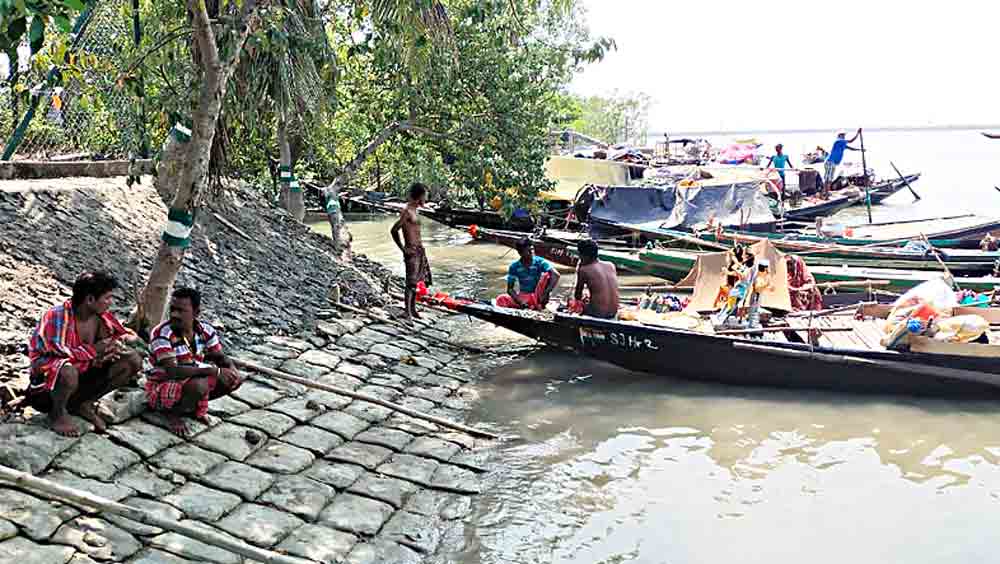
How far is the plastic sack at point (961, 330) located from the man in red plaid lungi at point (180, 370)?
5.76 m

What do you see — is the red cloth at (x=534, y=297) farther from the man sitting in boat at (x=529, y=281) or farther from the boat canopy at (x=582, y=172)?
the boat canopy at (x=582, y=172)

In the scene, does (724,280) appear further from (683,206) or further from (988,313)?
(683,206)

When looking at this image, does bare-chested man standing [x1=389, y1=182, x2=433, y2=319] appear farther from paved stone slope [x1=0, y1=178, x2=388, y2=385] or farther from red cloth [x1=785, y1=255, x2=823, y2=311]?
red cloth [x1=785, y1=255, x2=823, y2=311]

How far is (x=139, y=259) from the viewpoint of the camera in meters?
7.61

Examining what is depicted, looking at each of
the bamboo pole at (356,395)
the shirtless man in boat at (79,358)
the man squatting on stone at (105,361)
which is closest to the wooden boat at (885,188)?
the bamboo pole at (356,395)

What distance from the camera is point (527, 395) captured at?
7906 millimetres

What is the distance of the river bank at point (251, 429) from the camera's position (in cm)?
437

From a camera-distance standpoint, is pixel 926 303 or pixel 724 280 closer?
pixel 926 303

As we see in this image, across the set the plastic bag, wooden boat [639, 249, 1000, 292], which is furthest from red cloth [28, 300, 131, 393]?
wooden boat [639, 249, 1000, 292]

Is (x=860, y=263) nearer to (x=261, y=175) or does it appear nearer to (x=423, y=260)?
(x=423, y=260)

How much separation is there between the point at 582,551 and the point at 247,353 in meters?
3.34

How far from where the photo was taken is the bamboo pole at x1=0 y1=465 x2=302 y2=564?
392cm

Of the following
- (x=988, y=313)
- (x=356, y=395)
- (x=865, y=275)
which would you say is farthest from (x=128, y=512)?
(x=865, y=275)

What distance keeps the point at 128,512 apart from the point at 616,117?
45792 millimetres
